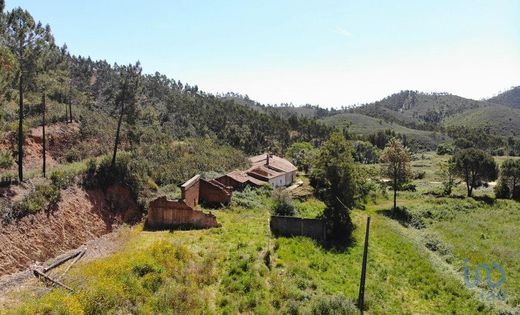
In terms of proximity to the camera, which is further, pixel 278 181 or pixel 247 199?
pixel 278 181

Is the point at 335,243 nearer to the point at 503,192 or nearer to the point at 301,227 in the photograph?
the point at 301,227

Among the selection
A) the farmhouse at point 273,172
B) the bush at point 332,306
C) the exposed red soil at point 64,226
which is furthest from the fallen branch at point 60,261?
the farmhouse at point 273,172

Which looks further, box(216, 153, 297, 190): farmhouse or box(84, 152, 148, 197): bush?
box(216, 153, 297, 190): farmhouse

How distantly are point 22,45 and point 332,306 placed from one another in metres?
28.1

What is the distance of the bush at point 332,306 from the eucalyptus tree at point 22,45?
898 inches

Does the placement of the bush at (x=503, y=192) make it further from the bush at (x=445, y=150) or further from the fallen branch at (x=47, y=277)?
the bush at (x=445, y=150)

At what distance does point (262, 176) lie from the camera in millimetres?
49938

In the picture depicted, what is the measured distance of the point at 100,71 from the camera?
387 feet

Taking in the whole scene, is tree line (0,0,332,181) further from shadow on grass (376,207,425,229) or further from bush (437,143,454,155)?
bush (437,143,454,155)

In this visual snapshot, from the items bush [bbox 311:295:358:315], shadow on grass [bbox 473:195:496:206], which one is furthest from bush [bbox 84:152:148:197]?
shadow on grass [bbox 473:195:496:206]

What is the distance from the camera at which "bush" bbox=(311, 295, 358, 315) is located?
18297 millimetres

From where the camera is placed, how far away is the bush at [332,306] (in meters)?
18.3

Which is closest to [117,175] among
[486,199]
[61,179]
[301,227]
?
[61,179]

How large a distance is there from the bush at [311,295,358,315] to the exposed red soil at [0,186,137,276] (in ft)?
55.1
